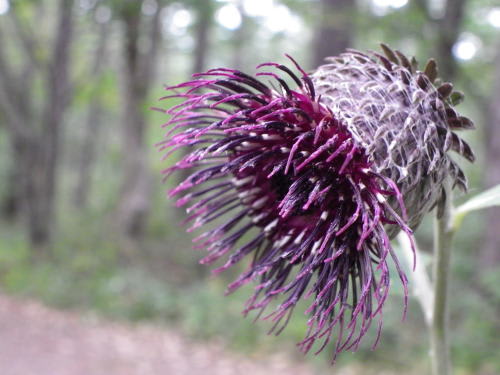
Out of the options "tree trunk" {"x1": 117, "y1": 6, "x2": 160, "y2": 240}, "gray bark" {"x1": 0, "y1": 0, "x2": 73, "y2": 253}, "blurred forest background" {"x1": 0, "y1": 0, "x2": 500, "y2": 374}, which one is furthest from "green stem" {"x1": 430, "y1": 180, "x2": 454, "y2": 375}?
"gray bark" {"x1": 0, "y1": 0, "x2": 73, "y2": 253}

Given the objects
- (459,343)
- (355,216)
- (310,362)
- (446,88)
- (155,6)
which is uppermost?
(155,6)

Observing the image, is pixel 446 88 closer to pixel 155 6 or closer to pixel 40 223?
pixel 155 6

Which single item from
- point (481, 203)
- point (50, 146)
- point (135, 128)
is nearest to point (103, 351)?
point (50, 146)

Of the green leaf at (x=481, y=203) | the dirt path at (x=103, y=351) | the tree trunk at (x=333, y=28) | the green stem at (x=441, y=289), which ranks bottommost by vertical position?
the dirt path at (x=103, y=351)

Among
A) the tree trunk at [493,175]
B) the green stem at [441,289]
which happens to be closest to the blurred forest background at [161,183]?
the tree trunk at [493,175]

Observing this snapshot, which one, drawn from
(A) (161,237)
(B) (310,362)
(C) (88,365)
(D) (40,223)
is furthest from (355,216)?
(A) (161,237)

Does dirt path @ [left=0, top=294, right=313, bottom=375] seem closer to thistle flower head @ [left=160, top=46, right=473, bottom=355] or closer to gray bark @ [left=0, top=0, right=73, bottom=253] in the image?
gray bark @ [left=0, top=0, right=73, bottom=253]

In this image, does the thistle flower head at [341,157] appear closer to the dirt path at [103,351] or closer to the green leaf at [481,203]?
the green leaf at [481,203]
